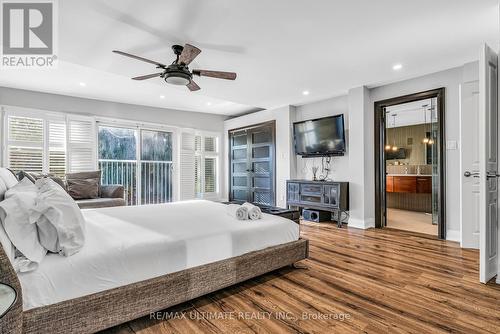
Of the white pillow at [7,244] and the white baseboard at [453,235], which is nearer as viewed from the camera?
the white pillow at [7,244]

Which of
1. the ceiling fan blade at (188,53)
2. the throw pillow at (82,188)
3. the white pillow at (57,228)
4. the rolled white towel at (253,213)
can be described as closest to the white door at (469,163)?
the rolled white towel at (253,213)

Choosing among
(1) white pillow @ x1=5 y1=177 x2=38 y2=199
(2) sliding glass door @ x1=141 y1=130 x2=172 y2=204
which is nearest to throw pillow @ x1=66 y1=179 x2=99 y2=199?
(2) sliding glass door @ x1=141 y1=130 x2=172 y2=204

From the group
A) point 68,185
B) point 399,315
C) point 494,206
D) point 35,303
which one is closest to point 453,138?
point 494,206

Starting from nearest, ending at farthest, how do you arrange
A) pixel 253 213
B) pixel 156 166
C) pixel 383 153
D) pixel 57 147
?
pixel 253 213 < pixel 383 153 < pixel 57 147 < pixel 156 166

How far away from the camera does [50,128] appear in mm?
5242

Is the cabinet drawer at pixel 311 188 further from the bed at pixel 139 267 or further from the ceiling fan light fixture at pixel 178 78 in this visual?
the ceiling fan light fixture at pixel 178 78

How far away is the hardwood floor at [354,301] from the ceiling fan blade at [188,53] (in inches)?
91.0

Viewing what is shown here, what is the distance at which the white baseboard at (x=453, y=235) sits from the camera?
3.67 meters

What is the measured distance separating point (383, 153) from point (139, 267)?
170 inches

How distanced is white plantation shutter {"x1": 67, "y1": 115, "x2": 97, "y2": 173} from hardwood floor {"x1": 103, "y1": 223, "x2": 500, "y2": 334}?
4806mm

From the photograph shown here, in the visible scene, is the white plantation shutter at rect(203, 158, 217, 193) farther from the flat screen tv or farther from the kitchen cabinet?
the kitchen cabinet

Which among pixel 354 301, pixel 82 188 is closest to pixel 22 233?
pixel 354 301

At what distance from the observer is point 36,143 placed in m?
5.09

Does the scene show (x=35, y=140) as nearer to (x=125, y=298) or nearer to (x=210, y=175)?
(x=210, y=175)
